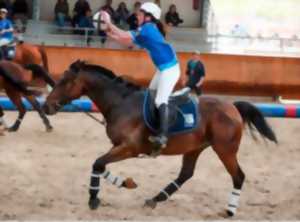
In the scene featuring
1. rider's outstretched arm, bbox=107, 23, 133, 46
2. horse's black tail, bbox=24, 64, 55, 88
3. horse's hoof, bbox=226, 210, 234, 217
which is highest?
rider's outstretched arm, bbox=107, 23, 133, 46

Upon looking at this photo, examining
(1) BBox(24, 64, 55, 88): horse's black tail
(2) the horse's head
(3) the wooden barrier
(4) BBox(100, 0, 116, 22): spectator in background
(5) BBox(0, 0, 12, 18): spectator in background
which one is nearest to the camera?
(2) the horse's head

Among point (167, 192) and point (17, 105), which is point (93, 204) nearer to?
point (167, 192)

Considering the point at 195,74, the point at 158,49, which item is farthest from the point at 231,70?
the point at 158,49

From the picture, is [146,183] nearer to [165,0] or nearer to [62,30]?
[62,30]

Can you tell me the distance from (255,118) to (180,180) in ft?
4.11

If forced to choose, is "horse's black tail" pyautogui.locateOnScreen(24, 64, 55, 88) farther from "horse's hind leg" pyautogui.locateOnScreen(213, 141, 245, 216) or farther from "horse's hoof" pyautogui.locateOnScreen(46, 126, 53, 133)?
"horse's hind leg" pyautogui.locateOnScreen(213, 141, 245, 216)

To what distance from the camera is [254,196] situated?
11.2m

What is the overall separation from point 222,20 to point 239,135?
18.1m

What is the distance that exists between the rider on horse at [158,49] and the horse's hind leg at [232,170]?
786 millimetres

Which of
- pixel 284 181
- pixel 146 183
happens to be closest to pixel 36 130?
pixel 146 183

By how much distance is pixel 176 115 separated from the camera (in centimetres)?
998

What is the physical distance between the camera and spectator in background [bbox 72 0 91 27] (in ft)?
82.6

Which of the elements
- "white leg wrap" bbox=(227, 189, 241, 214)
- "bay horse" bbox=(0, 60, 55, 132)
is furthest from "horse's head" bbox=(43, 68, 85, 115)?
"bay horse" bbox=(0, 60, 55, 132)

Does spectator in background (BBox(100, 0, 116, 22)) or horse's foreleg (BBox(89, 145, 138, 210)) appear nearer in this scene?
horse's foreleg (BBox(89, 145, 138, 210))
